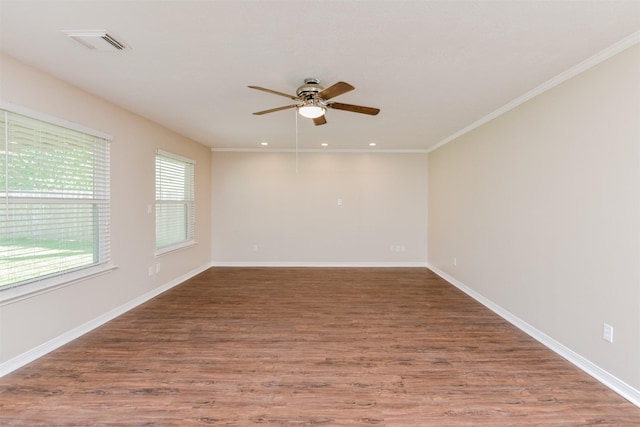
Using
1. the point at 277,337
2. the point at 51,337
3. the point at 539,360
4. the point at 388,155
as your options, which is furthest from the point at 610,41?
the point at 51,337

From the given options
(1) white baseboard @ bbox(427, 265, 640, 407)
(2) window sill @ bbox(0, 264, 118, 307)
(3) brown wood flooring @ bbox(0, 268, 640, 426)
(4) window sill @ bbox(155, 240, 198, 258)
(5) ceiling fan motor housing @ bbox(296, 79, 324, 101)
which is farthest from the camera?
(4) window sill @ bbox(155, 240, 198, 258)

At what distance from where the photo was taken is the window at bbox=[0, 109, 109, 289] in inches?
92.9

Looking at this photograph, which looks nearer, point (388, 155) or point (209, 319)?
point (209, 319)

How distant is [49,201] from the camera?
2.67 m

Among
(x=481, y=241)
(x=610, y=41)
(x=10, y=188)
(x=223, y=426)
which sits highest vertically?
(x=610, y=41)

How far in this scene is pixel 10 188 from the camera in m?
2.35

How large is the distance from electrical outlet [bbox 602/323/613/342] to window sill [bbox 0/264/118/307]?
4.52 meters

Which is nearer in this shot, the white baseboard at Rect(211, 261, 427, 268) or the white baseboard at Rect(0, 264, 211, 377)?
the white baseboard at Rect(0, 264, 211, 377)

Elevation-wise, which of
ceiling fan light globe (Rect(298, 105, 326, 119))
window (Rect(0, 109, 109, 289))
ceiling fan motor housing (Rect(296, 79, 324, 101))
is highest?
ceiling fan motor housing (Rect(296, 79, 324, 101))

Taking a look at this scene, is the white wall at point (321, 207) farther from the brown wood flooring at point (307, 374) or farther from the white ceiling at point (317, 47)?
the white ceiling at point (317, 47)

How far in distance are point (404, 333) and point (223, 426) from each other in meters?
1.91

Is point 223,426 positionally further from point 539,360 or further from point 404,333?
point 539,360

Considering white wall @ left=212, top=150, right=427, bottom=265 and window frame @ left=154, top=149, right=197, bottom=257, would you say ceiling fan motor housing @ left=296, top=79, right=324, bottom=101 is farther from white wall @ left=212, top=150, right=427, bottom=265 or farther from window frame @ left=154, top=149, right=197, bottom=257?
white wall @ left=212, top=150, right=427, bottom=265

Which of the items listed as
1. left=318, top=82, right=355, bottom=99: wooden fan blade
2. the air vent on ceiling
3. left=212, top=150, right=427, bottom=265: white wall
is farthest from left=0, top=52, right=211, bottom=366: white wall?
left=318, top=82, right=355, bottom=99: wooden fan blade
